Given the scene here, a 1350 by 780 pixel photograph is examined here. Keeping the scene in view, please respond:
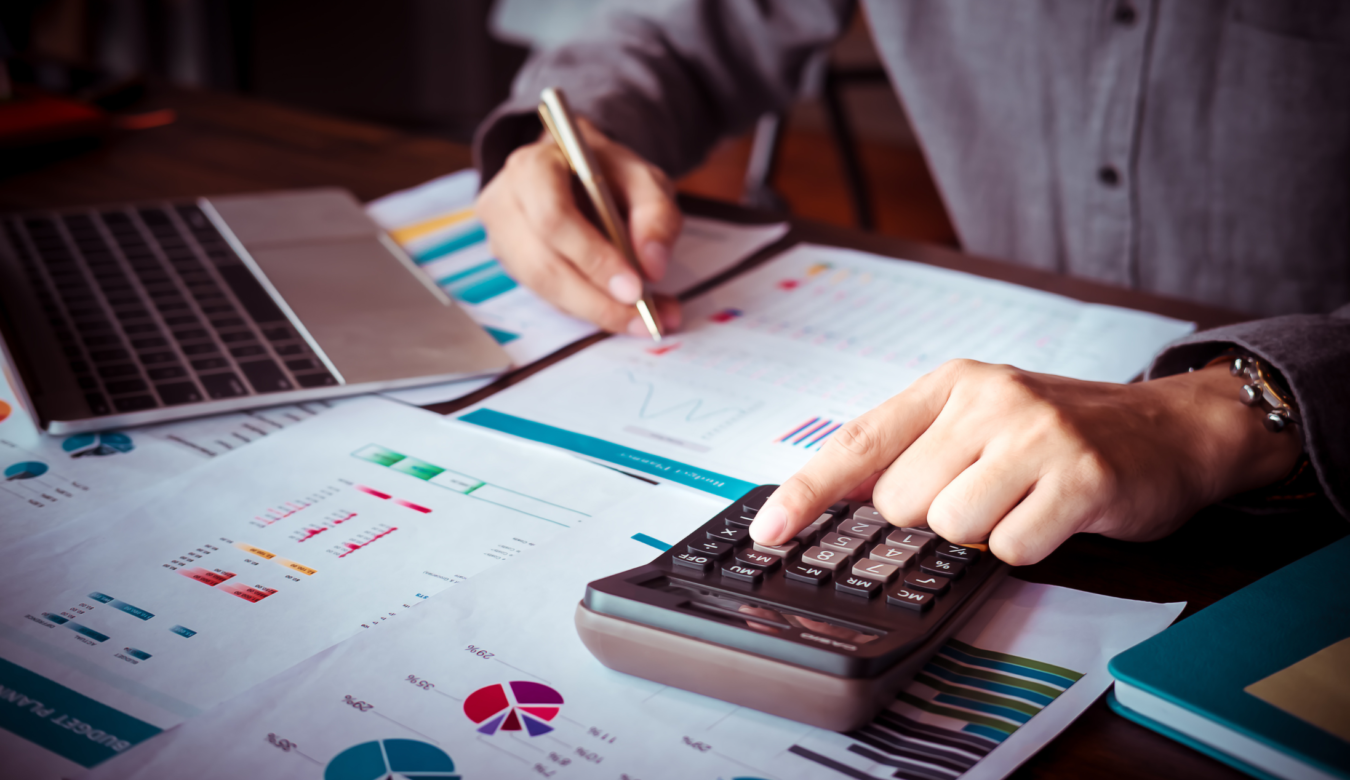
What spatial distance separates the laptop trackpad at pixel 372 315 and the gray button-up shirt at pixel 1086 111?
16 centimetres

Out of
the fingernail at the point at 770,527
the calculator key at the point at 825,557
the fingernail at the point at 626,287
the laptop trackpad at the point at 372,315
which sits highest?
the fingernail at the point at 626,287

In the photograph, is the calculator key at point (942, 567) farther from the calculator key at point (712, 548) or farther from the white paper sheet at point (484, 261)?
the white paper sheet at point (484, 261)

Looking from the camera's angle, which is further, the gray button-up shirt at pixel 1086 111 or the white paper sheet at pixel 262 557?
the gray button-up shirt at pixel 1086 111

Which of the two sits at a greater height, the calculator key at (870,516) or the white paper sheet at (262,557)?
the calculator key at (870,516)

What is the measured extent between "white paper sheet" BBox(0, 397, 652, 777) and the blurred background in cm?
185

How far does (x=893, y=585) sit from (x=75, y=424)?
0.45 m

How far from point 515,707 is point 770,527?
0.42ft

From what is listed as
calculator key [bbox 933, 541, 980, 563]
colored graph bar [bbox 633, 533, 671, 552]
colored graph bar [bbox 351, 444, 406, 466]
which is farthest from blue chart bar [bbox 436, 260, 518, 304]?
calculator key [bbox 933, 541, 980, 563]

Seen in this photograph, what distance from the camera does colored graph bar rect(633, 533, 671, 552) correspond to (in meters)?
0.45

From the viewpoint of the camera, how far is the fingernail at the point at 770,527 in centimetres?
41

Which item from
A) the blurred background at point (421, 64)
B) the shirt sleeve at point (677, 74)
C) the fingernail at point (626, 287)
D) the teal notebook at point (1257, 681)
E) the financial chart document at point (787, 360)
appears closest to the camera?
the teal notebook at point (1257, 681)

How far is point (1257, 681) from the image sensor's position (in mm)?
350

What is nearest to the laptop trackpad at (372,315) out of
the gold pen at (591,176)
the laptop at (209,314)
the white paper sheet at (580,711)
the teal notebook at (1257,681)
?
the laptop at (209,314)

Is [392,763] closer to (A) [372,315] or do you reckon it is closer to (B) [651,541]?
(B) [651,541]
